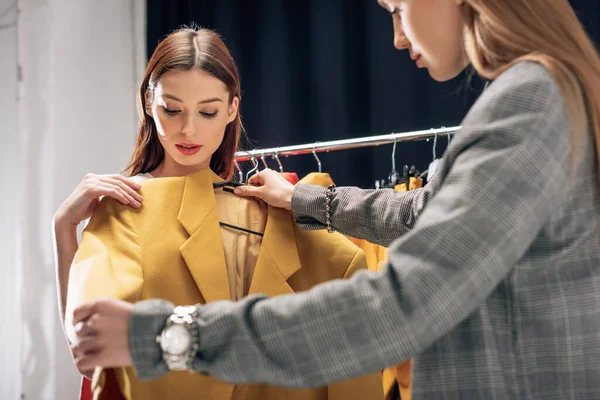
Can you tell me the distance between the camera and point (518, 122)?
2.69 ft

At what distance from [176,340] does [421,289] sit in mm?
313

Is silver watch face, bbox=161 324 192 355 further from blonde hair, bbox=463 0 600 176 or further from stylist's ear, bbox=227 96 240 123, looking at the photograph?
stylist's ear, bbox=227 96 240 123

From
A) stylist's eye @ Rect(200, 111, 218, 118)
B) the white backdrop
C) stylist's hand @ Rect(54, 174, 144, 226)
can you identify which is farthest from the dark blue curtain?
stylist's hand @ Rect(54, 174, 144, 226)

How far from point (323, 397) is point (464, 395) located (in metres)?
0.45

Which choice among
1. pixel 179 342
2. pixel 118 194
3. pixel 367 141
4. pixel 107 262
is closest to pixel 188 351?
pixel 179 342

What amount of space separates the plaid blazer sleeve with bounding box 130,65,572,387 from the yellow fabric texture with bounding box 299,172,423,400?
94 cm

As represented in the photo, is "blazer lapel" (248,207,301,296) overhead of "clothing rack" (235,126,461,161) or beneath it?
beneath

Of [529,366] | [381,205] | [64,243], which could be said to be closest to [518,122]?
[529,366]

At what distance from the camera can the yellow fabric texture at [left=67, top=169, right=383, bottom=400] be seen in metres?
1.17

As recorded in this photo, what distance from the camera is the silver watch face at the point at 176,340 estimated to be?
81 cm

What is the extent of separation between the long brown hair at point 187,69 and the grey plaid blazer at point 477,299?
2.35ft

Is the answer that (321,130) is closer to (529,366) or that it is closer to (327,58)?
(327,58)

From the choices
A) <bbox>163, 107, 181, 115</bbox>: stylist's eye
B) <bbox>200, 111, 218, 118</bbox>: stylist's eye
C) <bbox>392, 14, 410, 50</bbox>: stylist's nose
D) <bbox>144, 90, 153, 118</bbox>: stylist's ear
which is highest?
<bbox>392, 14, 410, 50</bbox>: stylist's nose

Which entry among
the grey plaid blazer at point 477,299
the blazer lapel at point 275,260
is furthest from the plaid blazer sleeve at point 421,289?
the blazer lapel at point 275,260
